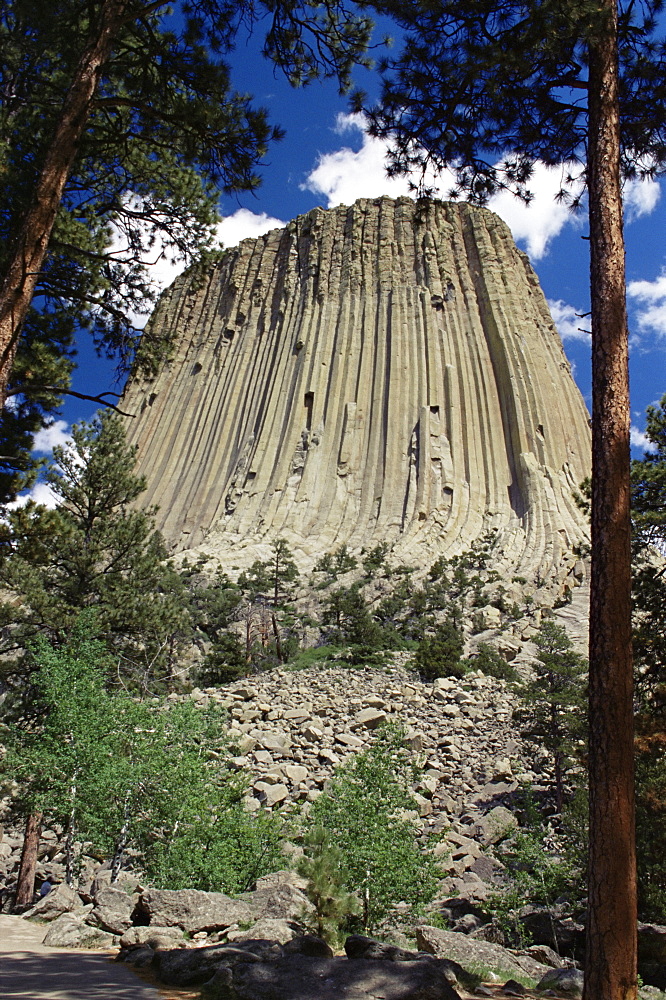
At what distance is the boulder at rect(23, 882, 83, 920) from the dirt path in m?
1.74

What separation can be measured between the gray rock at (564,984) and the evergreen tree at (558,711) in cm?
782

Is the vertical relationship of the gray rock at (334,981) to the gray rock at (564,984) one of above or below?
above

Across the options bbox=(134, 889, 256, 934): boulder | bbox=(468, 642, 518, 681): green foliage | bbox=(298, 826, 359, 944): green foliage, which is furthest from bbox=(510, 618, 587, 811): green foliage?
bbox=(134, 889, 256, 934): boulder

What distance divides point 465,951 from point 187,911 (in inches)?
103

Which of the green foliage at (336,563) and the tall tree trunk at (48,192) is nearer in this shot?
the tall tree trunk at (48,192)

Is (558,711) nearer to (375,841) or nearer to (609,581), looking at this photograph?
(375,841)

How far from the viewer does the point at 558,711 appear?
672 inches

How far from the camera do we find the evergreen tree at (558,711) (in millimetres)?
14875

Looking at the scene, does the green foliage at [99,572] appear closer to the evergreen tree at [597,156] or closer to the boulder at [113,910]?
the boulder at [113,910]

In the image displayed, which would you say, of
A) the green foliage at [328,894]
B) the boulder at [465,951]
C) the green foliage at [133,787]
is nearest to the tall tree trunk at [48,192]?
the green foliage at [328,894]

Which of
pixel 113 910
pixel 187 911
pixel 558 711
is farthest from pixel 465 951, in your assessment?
pixel 558 711

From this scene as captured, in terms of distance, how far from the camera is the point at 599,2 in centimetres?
558

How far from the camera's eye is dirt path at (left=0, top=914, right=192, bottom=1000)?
12.3 feet

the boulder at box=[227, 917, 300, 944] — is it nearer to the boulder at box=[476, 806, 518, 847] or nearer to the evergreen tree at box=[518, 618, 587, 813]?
the boulder at box=[476, 806, 518, 847]
